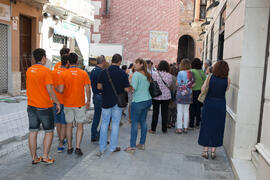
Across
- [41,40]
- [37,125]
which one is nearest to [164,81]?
[37,125]

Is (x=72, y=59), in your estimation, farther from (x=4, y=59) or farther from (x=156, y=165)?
(x=4, y=59)

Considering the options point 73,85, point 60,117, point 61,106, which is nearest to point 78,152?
point 60,117

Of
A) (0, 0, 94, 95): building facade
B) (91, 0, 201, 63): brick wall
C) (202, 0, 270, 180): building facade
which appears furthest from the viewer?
(91, 0, 201, 63): brick wall

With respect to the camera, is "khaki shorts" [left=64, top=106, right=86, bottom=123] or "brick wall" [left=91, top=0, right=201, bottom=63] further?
"brick wall" [left=91, top=0, right=201, bottom=63]

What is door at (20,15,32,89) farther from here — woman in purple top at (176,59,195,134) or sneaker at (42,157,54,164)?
sneaker at (42,157,54,164)

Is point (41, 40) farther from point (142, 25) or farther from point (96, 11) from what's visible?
point (142, 25)

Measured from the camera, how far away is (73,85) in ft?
15.7

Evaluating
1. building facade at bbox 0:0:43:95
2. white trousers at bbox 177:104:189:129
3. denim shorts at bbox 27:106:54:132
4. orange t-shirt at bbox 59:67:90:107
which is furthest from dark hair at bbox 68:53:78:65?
building facade at bbox 0:0:43:95

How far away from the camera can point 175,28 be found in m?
23.9

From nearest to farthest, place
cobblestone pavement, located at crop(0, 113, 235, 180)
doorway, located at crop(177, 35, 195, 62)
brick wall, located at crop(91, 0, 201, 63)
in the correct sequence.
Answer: cobblestone pavement, located at crop(0, 113, 235, 180), brick wall, located at crop(91, 0, 201, 63), doorway, located at crop(177, 35, 195, 62)

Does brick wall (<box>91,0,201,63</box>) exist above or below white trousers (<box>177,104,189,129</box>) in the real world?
above

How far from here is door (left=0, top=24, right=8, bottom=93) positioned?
36.9ft

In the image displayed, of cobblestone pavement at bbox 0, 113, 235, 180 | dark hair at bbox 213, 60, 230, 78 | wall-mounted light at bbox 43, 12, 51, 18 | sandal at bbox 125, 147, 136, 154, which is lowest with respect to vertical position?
cobblestone pavement at bbox 0, 113, 235, 180

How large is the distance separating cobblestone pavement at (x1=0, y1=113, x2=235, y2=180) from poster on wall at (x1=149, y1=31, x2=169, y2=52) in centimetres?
1818
